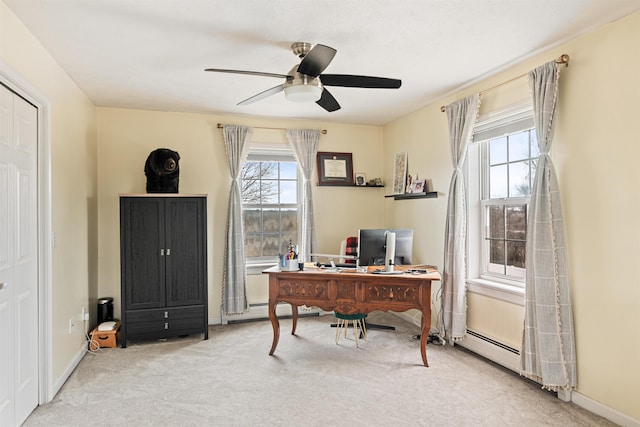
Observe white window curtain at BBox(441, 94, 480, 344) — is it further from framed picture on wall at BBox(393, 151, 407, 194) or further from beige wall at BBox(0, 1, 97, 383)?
beige wall at BBox(0, 1, 97, 383)

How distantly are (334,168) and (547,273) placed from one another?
120 inches

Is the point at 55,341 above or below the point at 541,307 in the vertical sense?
below

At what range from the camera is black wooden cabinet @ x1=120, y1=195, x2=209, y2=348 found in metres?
3.94

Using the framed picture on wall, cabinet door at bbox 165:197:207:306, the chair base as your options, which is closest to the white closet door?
cabinet door at bbox 165:197:207:306

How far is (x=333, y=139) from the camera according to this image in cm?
529

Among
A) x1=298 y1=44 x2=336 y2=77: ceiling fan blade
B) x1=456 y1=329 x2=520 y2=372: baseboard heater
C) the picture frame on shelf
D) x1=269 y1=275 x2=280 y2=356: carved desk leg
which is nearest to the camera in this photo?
x1=298 y1=44 x2=336 y2=77: ceiling fan blade

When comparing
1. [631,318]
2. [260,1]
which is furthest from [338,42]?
[631,318]

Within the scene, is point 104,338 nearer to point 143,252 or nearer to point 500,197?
point 143,252

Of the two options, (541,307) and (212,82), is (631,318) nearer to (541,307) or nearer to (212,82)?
(541,307)

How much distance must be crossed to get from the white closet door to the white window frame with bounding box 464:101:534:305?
140 inches

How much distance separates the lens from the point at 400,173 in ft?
16.4

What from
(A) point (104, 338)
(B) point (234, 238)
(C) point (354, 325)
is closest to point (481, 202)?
(C) point (354, 325)

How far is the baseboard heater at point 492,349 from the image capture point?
127 inches

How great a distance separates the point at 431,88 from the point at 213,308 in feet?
11.5
